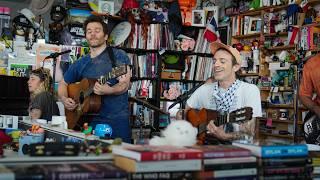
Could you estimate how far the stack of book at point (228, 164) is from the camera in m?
1.28

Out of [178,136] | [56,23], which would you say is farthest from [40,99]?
[178,136]

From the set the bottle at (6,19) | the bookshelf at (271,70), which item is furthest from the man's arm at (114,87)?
the bottle at (6,19)

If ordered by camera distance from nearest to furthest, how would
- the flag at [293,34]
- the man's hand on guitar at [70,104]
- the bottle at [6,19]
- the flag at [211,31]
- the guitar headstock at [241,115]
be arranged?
the guitar headstock at [241,115], the man's hand on guitar at [70,104], the flag at [293,34], the bottle at [6,19], the flag at [211,31]

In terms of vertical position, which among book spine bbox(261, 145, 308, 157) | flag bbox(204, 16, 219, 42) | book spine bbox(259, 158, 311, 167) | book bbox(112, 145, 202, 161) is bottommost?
book spine bbox(259, 158, 311, 167)

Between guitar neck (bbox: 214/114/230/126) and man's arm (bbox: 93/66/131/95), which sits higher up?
man's arm (bbox: 93/66/131/95)

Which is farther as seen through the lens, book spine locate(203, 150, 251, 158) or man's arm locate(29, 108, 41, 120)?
man's arm locate(29, 108, 41, 120)

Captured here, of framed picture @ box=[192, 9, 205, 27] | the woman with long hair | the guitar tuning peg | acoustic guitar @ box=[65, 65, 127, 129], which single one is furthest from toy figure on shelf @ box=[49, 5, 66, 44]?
the guitar tuning peg

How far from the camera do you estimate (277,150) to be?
4.53 feet

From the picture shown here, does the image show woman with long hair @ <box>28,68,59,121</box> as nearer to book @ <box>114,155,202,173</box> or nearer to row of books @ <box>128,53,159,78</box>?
row of books @ <box>128,53,159,78</box>

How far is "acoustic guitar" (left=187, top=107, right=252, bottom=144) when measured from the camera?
2.29 metres

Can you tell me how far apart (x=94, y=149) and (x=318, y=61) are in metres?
2.58

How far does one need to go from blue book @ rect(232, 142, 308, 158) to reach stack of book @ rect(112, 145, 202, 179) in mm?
205

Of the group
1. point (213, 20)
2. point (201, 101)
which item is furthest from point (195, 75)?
point (201, 101)

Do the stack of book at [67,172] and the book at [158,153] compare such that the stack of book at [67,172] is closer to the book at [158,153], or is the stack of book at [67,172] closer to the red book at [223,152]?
the book at [158,153]
